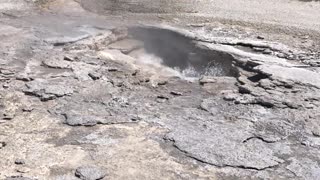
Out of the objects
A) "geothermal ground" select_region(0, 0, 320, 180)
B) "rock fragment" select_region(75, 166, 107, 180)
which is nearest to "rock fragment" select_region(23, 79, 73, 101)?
"geothermal ground" select_region(0, 0, 320, 180)

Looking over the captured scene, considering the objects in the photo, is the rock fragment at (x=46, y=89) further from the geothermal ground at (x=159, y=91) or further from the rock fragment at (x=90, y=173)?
the rock fragment at (x=90, y=173)

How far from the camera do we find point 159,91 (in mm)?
5867

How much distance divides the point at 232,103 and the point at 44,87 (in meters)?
2.18

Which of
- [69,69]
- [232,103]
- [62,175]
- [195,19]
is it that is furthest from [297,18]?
[62,175]

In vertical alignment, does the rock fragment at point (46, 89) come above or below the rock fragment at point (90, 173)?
above

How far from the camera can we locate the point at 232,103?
557 cm

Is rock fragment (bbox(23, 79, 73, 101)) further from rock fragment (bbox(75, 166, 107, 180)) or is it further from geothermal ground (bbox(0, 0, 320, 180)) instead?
rock fragment (bbox(75, 166, 107, 180))

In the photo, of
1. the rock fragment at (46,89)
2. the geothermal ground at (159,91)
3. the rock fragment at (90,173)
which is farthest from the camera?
the rock fragment at (46,89)

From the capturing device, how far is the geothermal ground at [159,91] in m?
4.45

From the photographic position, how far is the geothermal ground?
14.6 feet

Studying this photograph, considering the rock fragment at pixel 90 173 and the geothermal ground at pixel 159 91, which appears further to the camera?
the geothermal ground at pixel 159 91

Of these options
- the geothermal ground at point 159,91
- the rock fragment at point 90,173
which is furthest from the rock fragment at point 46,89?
the rock fragment at point 90,173

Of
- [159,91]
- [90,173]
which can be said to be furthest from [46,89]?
[90,173]

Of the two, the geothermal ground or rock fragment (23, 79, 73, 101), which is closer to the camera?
the geothermal ground
